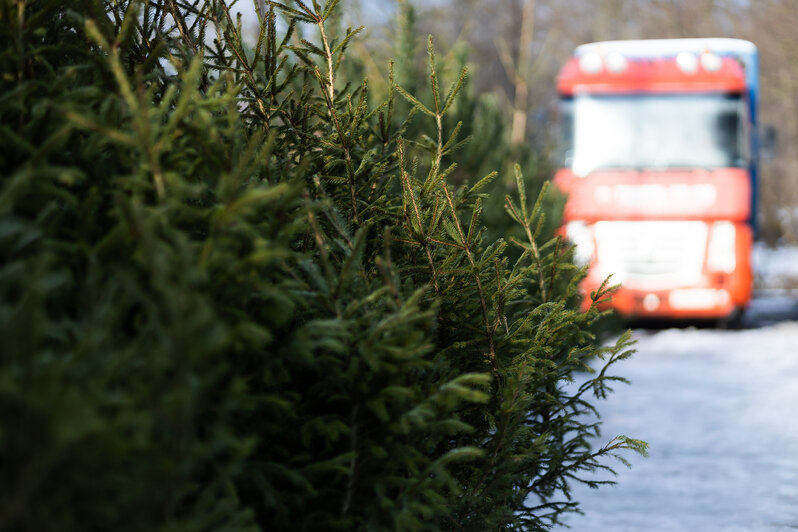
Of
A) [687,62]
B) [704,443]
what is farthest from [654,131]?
[704,443]

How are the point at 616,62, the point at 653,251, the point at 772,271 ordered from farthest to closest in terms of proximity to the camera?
the point at 772,271
the point at 653,251
the point at 616,62

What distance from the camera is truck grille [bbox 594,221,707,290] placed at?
1096cm

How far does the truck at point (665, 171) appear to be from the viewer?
1077 centimetres


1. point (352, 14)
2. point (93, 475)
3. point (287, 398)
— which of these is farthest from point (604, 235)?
point (93, 475)

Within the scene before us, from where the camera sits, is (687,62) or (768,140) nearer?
(687,62)

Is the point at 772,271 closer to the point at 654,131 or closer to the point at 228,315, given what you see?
the point at 654,131

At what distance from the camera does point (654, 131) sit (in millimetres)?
10906

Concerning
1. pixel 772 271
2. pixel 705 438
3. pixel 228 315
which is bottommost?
pixel 772 271

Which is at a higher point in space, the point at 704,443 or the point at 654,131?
the point at 654,131

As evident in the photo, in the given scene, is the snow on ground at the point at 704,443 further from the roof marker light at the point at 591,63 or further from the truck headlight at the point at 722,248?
the roof marker light at the point at 591,63

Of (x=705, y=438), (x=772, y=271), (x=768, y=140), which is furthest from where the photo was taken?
(x=772, y=271)

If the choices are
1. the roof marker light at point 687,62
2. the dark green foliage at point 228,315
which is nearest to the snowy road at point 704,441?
the dark green foliage at point 228,315

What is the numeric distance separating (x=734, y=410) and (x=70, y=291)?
591 cm

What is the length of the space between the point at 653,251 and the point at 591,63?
2380 mm
